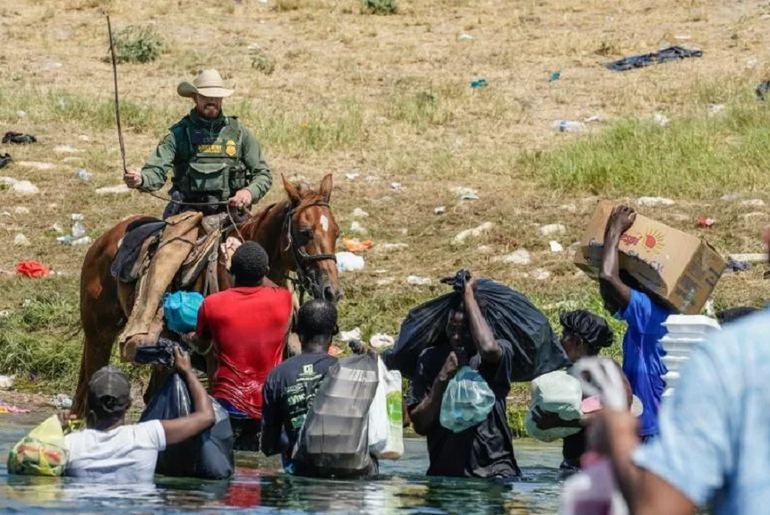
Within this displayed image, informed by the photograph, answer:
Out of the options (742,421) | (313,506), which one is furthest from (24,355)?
(742,421)

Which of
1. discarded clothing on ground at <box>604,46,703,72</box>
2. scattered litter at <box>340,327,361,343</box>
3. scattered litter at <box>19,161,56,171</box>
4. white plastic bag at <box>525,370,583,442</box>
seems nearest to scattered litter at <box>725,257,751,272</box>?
scattered litter at <box>340,327,361,343</box>

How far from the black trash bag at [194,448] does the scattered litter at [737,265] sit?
24.3 feet

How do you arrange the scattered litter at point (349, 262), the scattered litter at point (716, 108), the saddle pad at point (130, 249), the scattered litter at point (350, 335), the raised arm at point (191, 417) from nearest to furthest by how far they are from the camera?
the raised arm at point (191, 417) < the saddle pad at point (130, 249) < the scattered litter at point (350, 335) < the scattered litter at point (349, 262) < the scattered litter at point (716, 108)

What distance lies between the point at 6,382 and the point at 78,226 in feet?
13.1

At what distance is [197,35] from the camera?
2617cm

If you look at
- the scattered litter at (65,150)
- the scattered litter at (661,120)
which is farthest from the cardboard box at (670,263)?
the scattered litter at (65,150)

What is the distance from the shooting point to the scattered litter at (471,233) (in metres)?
15.5

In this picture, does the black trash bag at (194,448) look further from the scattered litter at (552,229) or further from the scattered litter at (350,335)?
the scattered litter at (552,229)

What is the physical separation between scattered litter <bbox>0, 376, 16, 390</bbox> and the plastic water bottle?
365 centimetres

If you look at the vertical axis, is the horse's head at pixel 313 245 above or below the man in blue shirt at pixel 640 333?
below

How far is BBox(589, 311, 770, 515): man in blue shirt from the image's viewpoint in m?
2.53

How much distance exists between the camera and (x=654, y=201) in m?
16.1

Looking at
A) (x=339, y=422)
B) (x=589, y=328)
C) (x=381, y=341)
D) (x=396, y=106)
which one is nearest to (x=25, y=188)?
(x=396, y=106)

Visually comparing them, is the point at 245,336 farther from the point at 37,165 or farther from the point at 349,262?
the point at 37,165
